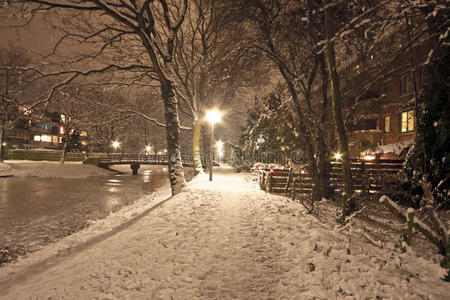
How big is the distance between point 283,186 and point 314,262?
746cm

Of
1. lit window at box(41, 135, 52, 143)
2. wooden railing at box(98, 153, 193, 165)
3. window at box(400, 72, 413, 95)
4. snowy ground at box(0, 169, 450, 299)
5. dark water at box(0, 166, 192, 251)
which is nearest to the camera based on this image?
snowy ground at box(0, 169, 450, 299)

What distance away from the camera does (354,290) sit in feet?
12.4

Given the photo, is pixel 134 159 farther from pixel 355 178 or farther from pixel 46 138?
pixel 46 138

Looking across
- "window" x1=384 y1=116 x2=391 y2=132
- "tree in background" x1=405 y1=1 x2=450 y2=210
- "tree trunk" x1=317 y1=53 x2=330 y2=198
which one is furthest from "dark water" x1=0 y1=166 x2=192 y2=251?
"window" x1=384 y1=116 x2=391 y2=132

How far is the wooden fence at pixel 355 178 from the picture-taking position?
10070mm

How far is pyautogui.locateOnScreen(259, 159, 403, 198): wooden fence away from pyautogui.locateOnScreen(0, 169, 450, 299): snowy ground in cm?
409

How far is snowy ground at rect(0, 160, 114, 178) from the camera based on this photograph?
28.5 metres

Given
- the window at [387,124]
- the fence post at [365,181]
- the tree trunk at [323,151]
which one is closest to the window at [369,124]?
the window at [387,124]

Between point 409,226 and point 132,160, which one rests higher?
point 132,160

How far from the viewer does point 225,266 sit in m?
4.75

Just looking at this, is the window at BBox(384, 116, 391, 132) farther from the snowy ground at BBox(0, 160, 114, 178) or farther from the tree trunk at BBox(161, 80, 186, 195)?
the snowy ground at BBox(0, 160, 114, 178)

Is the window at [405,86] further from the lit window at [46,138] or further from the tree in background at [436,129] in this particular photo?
the lit window at [46,138]

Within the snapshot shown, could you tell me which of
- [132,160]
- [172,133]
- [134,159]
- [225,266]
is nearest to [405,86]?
[172,133]

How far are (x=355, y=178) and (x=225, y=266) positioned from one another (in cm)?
835
